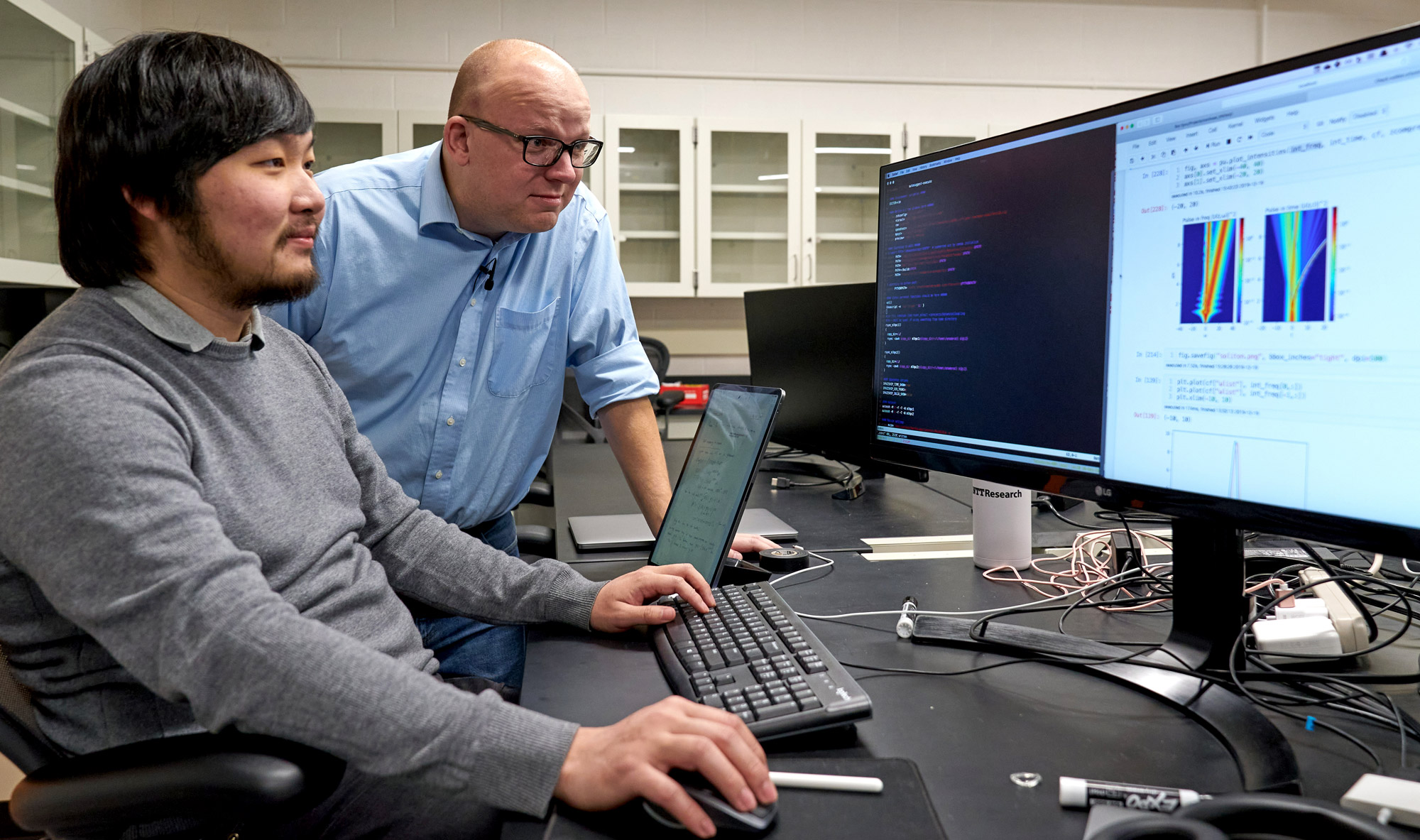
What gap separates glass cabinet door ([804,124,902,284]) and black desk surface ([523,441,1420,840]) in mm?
3282

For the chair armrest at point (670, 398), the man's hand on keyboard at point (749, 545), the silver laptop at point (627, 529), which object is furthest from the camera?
the chair armrest at point (670, 398)

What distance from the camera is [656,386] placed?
1628 mm

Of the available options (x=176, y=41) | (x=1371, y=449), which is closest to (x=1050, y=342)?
(x=1371, y=449)

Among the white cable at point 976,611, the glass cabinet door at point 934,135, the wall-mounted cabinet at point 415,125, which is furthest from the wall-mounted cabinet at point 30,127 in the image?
the glass cabinet door at point 934,135

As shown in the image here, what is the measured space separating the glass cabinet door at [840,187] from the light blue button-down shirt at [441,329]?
2.85m

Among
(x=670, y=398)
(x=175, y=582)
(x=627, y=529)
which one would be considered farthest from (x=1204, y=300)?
(x=670, y=398)

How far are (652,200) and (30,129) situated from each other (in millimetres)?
2324

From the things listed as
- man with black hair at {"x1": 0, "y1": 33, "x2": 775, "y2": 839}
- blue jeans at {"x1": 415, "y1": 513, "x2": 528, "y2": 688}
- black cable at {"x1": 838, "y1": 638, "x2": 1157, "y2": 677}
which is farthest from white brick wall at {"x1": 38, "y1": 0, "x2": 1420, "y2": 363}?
black cable at {"x1": 838, "y1": 638, "x2": 1157, "y2": 677}

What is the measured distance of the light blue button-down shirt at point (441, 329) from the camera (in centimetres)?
146

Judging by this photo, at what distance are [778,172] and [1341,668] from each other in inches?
147

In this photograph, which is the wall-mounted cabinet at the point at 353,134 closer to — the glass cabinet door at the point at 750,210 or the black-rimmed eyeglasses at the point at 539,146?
the glass cabinet door at the point at 750,210

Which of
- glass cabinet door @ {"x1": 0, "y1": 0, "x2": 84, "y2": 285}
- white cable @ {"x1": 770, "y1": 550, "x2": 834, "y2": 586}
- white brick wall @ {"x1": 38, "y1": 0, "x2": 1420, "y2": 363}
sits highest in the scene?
white brick wall @ {"x1": 38, "y1": 0, "x2": 1420, "y2": 363}

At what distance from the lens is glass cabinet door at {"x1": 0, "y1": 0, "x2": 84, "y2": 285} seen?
2.50m

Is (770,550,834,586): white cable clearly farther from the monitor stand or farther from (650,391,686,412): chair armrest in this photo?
(650,391,686,412): chair armrest
